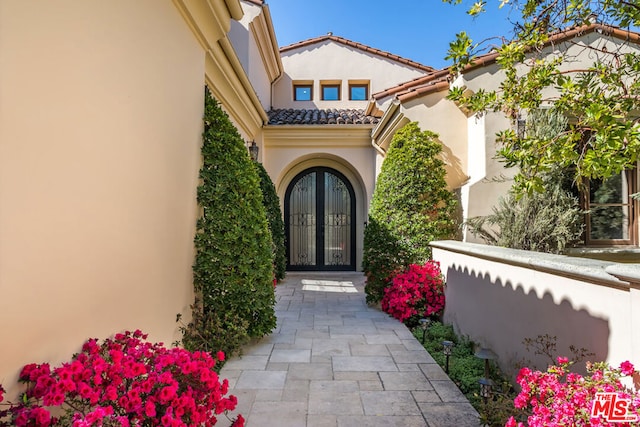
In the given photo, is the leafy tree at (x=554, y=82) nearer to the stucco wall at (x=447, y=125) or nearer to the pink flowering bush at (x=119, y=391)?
the pink flowering bush at (x=119, y=391)

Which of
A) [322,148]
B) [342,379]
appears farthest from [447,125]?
[342,379]

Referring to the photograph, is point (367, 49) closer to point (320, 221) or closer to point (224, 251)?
point (320, 221)

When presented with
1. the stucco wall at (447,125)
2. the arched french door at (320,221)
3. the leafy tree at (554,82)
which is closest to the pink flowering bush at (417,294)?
the stucco wall at (447,125)

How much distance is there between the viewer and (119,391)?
6.22 feet

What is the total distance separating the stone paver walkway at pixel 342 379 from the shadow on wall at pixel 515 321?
69 cm

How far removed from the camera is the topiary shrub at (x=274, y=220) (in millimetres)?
8297

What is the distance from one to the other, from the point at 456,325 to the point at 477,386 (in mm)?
1563

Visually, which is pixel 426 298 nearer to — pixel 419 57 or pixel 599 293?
pixel 599 293

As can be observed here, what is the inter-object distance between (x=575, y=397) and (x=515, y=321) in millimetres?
1663

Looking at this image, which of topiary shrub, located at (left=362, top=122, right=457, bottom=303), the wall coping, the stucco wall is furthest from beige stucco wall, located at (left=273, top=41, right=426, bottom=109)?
the wall coping

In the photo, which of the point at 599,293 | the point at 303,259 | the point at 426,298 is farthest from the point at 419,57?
the point at 599,293

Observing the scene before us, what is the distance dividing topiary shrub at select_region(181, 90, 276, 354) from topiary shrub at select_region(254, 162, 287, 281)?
369 cm

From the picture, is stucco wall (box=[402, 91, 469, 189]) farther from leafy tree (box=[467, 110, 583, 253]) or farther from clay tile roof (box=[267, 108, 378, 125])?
clay tile roof (box=[267, 108, 378, 125])

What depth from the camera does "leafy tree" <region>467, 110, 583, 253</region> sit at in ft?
18.6
